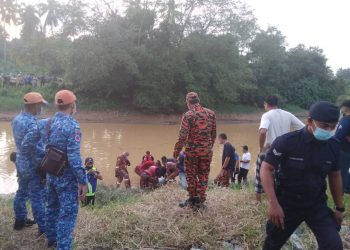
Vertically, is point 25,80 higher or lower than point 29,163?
higher

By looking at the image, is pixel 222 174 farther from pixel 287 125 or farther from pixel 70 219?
pixel 70 219

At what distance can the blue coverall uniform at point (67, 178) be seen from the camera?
3.69 m

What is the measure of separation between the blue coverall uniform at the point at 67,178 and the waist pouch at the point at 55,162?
0.05 m

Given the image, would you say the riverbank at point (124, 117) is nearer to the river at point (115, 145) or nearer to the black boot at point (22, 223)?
the river at point (115, 145)

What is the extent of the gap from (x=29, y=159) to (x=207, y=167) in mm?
2238

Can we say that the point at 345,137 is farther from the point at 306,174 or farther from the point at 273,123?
the point at 306,174

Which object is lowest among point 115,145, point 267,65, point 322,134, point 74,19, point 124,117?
point 115,145

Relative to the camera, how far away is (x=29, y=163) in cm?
443

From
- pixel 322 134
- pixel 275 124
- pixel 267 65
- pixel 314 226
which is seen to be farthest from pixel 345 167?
pixel 267 65

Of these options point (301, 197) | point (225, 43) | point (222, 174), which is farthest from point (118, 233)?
point (225, 43)

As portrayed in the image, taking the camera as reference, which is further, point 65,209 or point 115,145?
point 115,145

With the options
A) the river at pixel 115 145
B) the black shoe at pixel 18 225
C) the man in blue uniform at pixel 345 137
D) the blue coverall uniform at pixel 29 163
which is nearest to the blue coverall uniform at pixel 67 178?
the blue coverall uniform at pixel 29 163

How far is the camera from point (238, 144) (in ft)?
68.2

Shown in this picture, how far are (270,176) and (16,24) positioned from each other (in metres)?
52.5
